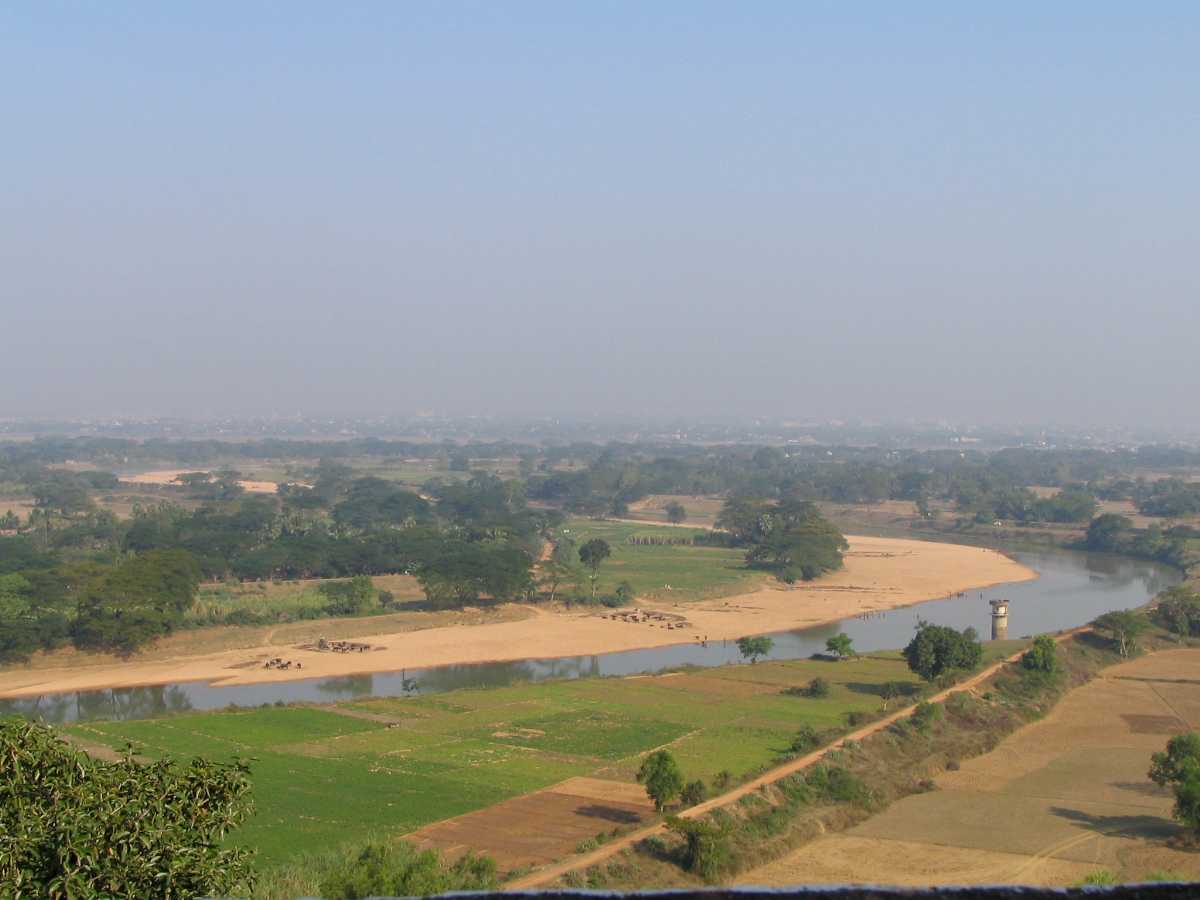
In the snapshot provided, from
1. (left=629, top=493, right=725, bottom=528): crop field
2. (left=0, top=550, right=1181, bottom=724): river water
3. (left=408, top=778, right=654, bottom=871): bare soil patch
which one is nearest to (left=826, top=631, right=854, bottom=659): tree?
(left=0, top=550, right=1181, bottom=724): river water

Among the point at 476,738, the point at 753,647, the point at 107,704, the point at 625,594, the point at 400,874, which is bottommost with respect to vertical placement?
the point at 107,704

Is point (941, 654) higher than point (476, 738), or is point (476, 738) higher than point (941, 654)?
point (941, 654)

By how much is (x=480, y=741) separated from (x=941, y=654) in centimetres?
1292

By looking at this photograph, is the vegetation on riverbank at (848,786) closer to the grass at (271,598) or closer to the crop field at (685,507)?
the grass at (271,598)

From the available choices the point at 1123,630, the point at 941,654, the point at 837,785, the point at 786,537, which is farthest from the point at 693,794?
the point at 786,537

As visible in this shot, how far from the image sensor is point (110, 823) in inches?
275

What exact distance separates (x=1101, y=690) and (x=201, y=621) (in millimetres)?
29372

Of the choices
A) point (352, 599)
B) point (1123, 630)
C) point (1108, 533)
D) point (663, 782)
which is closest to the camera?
point (663, 782)

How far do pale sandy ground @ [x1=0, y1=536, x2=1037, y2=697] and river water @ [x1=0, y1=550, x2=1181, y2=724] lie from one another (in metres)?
0.75

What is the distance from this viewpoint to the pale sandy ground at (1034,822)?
16.4 metres

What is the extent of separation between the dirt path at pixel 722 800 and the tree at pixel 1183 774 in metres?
5.61

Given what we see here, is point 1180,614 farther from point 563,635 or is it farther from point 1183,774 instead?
point 563,635

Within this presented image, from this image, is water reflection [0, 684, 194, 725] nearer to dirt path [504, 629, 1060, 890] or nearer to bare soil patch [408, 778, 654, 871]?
bare soil patch [408, 778, 654, 871]

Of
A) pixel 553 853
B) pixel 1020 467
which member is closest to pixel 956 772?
pixel 553 853
